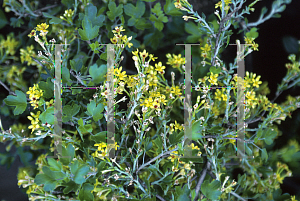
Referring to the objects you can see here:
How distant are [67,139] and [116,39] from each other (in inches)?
10.6

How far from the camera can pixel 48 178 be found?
0.55 metres

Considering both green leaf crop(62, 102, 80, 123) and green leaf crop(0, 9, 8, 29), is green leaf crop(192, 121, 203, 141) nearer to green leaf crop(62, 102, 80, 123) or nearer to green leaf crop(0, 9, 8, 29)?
green leaf crop(62, 102, 80, 123)

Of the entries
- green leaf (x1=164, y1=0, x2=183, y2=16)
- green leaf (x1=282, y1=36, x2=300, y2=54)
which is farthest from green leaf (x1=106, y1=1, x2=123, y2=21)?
green leaf (x1=282, y1=36, x2=300, y2=54)

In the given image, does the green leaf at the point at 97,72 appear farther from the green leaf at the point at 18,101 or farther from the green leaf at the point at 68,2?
the green leaf at the point at 68,2

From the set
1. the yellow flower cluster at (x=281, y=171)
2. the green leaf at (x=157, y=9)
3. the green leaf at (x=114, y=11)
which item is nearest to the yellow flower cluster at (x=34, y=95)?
the green leaf at (x=114, y=11)

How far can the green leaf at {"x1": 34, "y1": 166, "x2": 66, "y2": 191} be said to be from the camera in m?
0.54

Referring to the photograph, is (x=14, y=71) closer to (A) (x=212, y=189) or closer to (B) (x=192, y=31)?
(B) (x=192, y=31)

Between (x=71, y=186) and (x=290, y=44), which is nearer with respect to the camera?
(x=71, y=186)

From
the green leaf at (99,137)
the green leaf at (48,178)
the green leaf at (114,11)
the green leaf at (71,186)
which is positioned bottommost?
the green leaf at (71,186)

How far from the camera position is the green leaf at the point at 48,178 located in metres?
0.54

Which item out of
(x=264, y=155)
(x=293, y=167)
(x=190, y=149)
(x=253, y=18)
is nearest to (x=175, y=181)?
(x=190, y=149)

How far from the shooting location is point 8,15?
3.05 feet

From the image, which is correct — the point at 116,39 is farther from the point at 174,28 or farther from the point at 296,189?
the point at 296,189

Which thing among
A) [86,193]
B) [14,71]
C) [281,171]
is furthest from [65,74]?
[281,171]
